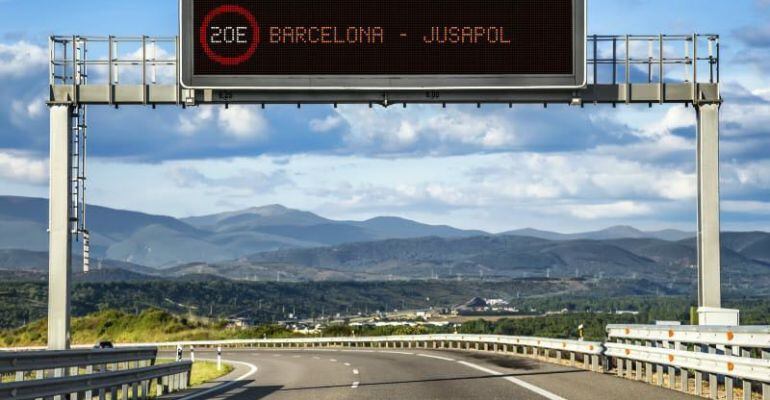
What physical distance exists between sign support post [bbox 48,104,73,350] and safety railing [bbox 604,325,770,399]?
42.0ft

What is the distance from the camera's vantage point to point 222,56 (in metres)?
26.9

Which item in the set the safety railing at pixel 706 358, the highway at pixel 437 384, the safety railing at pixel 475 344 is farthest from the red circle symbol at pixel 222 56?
the safety railing at pixel 475 344

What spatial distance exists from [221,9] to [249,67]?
54.2 inches

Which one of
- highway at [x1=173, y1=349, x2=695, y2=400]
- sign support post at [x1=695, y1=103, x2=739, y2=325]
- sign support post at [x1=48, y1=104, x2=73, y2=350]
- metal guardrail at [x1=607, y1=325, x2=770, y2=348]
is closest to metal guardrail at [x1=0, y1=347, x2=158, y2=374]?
highway at [x1=173, y1=349, x2=695, y2=400]

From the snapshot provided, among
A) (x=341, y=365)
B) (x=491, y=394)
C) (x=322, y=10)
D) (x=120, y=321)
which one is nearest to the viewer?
(x=491, y=394)

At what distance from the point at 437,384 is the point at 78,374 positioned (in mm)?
8558

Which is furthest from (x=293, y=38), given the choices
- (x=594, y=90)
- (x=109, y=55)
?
(x=594, y=90)

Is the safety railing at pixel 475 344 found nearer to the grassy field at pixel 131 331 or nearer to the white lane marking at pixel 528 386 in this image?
the white lane marking at pixel 528 386

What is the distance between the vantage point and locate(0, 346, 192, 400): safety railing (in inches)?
Result: 671

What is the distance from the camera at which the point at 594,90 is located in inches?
1152

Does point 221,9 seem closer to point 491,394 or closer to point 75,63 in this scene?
point 75,63

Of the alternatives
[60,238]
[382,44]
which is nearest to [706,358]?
[382,44]

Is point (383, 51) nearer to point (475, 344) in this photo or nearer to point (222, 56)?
point (222, 56)

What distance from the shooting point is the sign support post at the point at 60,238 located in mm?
28547
